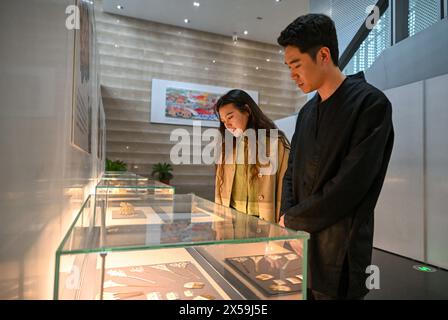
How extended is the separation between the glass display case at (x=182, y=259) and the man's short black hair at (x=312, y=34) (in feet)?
2.01

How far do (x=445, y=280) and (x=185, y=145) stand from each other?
6.99 meters

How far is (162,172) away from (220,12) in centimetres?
467

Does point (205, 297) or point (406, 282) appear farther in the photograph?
point (406, 282)

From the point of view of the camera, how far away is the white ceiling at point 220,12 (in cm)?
722

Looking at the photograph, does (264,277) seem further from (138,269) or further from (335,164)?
(335,164)

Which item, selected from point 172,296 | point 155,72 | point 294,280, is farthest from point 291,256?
point 155,72

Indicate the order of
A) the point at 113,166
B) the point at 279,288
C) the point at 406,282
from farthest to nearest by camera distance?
the point at 113,166 < the point at 406,282 < the point at 279,288

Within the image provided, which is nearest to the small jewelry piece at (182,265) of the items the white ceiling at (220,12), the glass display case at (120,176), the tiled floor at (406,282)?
the tiled floor at (406,282)

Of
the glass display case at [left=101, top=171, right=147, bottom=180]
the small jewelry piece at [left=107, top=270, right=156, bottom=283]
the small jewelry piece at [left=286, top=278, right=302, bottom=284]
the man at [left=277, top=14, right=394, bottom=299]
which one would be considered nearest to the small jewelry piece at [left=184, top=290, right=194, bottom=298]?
the small jewelry piece at [left=107, top=270, right=156, bottom=283]

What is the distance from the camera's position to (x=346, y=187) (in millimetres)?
842

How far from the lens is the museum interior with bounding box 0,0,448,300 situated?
20.2 inches

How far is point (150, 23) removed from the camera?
321 inches

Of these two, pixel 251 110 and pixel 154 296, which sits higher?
pixel 251 110

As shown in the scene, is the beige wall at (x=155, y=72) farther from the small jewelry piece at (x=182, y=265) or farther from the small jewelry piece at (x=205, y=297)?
the small jewelry piece at (x=205, y=297)
